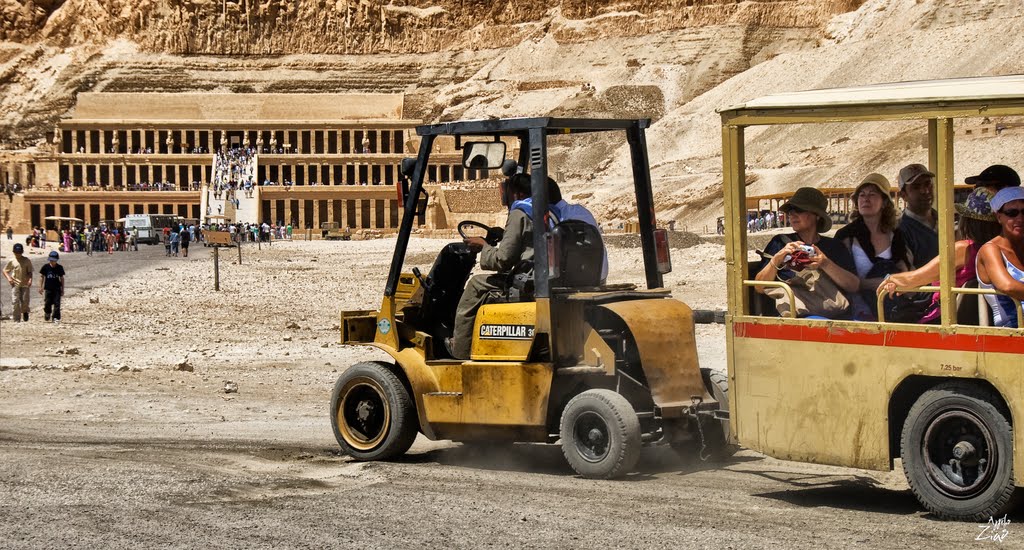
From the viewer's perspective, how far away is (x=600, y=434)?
9.76 metres

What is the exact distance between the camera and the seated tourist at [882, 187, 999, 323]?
27.2 ft

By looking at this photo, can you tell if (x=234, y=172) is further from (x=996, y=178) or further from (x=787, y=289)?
(x=996, y=178)

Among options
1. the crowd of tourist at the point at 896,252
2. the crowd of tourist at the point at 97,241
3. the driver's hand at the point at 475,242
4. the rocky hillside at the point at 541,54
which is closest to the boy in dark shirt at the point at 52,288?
the driver's hand at the point at 475,242

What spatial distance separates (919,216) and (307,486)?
166 inches

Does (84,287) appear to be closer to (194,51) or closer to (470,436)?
(470,436)

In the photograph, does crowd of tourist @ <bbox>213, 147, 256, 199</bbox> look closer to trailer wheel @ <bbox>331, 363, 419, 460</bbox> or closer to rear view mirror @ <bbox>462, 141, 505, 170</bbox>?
trailer wheel @ <bbox>331, 363, 419, 460</bbox>

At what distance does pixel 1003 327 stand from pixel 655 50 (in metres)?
143

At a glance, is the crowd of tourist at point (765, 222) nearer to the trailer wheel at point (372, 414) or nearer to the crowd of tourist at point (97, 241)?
the crowd of tourist at point (97, 241)

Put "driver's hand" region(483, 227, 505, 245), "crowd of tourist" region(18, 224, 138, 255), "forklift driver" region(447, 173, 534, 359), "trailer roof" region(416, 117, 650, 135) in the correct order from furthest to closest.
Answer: "crowd of tourist" region(18, 224, 138, 255) < "driver's hand" region(483, 227, 505, 245) < "trailer roof" region(416, 117, 650, 135) < "forklift driver" region(447, 173, 534, 359)

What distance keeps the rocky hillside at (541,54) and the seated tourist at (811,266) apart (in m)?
79.2

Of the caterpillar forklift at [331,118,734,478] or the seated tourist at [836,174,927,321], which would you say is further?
the caterpillar forklift at [331,118,734,478]

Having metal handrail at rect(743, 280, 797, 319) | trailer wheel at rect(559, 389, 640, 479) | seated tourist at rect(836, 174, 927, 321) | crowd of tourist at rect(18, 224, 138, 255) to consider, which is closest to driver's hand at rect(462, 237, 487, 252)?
trailer wheel at rect(559, 389, 640, 479)

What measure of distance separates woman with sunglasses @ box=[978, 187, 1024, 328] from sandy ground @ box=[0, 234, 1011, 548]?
1.15 metres

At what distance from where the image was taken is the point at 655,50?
148 metres
